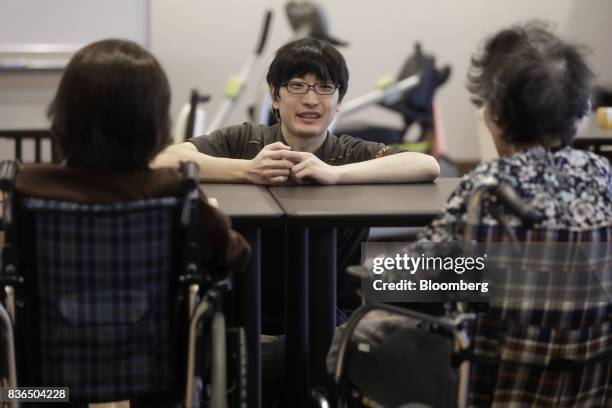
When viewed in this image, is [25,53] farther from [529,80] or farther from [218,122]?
[529,80]

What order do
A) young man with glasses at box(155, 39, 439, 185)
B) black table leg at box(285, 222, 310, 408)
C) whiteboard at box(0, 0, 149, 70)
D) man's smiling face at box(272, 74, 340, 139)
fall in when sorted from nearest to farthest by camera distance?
black table leg at box(285, 222, 310, 408) → young man with glasses at box(155, 39, 439, 185) → man's smiling face at box(272, 74, 340, 139) → whiteboard at box(0, 0, 149, 70)

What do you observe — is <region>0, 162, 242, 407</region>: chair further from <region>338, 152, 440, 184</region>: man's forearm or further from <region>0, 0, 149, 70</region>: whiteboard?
<region>0, 0, 149, 70</region>: whiteboard

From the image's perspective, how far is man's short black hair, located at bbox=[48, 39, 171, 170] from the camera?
1342 millimetres

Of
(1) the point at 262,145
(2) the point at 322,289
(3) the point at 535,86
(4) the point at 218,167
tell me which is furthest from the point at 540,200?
(1) the point at 262,145

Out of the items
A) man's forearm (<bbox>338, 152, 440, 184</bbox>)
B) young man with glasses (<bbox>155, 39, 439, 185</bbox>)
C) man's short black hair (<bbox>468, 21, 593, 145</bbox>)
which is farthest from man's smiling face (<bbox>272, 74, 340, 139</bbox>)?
man's short black hair (<bbox>468, 21, 593, 145</bbox>)

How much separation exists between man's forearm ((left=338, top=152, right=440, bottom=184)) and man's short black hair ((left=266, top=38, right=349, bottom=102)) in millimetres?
258

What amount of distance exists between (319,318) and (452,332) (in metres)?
0.45

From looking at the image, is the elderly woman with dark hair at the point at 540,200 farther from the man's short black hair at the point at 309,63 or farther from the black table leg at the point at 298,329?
the man's short black hair at the point at 309,63

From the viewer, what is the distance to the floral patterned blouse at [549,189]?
1343mm

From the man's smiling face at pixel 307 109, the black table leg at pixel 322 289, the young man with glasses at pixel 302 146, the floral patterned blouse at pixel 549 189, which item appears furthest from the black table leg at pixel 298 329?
the floral patterned blouse at pixel 549 189

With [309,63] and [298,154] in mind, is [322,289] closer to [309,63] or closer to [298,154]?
[298,154]

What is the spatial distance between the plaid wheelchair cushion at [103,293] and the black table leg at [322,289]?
42cm
